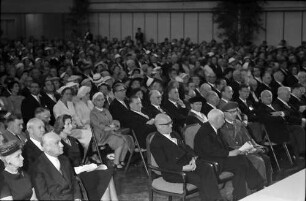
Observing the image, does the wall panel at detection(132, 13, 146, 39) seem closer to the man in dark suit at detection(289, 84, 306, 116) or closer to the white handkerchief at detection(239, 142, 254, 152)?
the man in dark suit at detection(289, 84, 306, 116)

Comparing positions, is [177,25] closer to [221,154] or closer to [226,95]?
[226,95]

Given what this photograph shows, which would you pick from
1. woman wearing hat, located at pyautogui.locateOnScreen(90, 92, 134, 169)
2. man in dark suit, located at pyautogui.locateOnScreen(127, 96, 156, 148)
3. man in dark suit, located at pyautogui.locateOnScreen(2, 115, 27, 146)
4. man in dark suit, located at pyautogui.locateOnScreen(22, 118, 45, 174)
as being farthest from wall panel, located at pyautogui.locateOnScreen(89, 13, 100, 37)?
man in dark suit, located at pyautogui.locateOnScreen(22, 118, 45, 174)

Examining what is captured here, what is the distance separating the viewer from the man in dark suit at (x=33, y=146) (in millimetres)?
4655

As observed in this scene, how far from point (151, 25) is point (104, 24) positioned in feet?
7.55

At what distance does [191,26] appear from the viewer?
1872 centimetres

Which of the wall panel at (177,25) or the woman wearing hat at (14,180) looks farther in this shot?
the wall panel at (177,25)

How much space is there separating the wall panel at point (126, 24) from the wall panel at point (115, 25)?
0.60 feet

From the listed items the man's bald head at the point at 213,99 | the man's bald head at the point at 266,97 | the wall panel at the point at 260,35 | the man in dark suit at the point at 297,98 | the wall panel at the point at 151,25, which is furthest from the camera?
the wall panel at the point at 151,25

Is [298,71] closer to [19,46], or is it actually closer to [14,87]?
[14,87]

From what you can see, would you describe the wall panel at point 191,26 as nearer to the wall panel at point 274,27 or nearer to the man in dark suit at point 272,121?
the wall panel at point 274,27

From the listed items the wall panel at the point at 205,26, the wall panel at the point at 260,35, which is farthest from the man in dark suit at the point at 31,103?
the wall panel at the point at 205,26

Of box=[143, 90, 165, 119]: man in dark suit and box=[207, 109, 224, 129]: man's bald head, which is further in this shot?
box=[143, 90, 165, 119]: man in dark suit

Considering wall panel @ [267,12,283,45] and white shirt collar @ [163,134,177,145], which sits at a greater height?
wall panel @ [267,12,283,45]

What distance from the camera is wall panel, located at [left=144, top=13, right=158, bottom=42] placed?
19.7 metres
